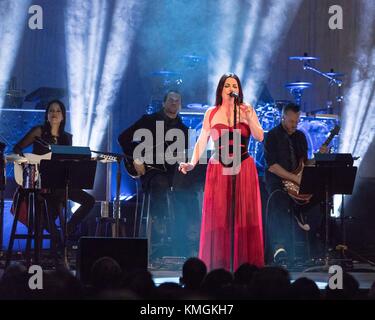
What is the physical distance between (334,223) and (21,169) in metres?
3.59

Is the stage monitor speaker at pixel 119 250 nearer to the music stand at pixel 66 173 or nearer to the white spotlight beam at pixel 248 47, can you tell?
the music stand at pixel 66 173

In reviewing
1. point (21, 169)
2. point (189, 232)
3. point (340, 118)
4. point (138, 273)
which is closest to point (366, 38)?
point (340, 118)

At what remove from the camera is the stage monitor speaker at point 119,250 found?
5.93m

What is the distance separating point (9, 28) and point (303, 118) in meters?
3.80

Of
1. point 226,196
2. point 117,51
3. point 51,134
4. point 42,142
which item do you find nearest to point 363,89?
point 117,51

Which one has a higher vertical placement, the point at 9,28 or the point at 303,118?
the point at 9,28

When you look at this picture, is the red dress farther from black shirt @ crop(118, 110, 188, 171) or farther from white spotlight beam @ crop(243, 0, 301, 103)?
white spotlight beam @ crop(243, 0, 301, 103)

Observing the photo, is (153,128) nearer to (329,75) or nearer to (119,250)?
(329,75)

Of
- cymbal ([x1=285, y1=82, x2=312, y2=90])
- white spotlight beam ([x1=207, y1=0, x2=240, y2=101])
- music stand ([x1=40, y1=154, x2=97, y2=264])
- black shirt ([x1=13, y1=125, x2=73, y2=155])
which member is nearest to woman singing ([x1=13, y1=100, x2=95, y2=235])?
black shirt ([x1=13, y1=125, x2=73, y2=155])

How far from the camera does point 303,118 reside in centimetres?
995

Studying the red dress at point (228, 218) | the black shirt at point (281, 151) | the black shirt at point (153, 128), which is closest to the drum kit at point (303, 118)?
the black shirt at point (281, 151)

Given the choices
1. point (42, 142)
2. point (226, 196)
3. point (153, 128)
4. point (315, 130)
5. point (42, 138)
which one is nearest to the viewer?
point (226, 196)

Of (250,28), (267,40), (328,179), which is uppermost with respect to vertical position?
(250,28)
